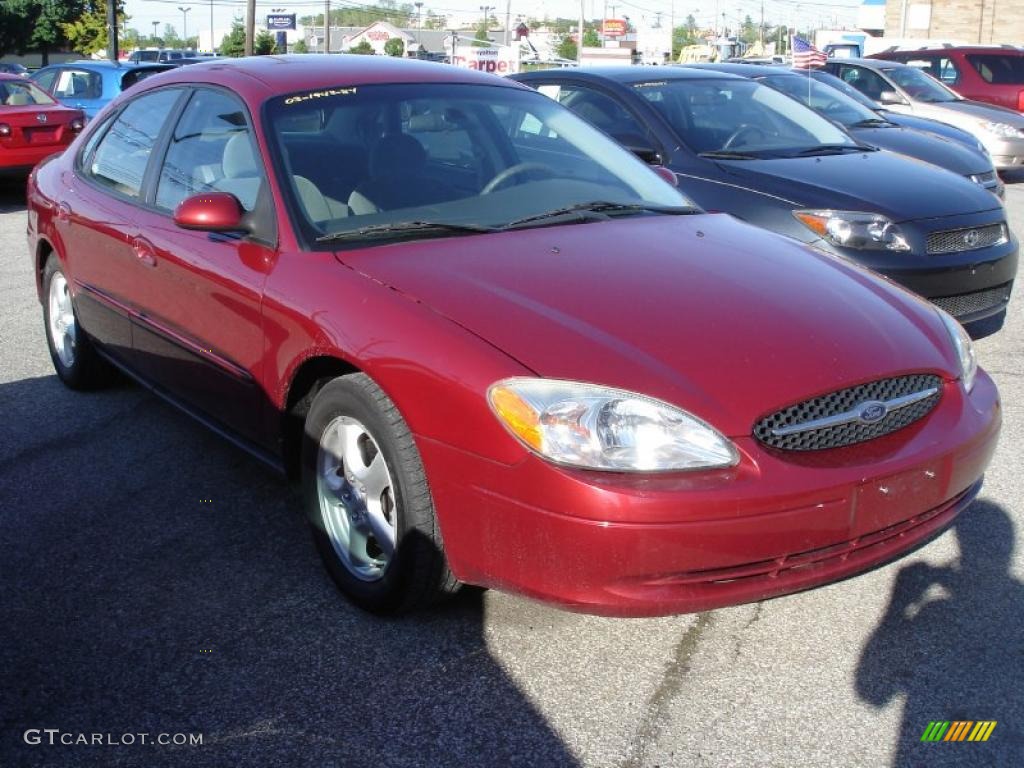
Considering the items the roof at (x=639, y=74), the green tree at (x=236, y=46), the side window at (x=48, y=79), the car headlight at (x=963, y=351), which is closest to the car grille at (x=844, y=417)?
the car headlight at (x=963, y=351)

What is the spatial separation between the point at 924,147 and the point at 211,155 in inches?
259

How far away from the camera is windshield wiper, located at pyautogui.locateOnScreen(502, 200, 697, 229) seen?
12.8ft

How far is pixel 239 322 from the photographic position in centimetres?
384

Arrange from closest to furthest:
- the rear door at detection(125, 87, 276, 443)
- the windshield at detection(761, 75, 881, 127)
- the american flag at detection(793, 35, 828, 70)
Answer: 1. the rear door at detection(125, 87, 276, 443)
2. the windshield at detection(761, 75, 881, 127)
3. the american flag at detection(793, 35, 828, 70)

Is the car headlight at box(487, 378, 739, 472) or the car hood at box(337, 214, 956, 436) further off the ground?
the car hood at box(337, 214, 956, 436)

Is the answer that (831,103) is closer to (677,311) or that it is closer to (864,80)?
(864,80)

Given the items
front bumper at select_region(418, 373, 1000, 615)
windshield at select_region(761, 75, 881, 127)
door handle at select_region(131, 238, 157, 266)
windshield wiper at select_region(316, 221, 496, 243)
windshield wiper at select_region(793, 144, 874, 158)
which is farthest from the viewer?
windshield at select_region(761, 75, 881, 127)

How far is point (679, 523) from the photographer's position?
274cm

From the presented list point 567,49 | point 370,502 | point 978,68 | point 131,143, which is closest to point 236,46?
point 978,68

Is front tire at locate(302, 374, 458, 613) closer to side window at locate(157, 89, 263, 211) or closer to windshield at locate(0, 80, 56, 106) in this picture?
side window at locate(157, 89, 263, 211)

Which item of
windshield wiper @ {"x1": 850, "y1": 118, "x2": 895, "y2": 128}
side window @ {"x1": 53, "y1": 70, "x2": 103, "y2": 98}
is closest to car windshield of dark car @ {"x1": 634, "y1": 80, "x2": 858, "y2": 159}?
windshield wiper @ {"x1": 850, "y1": 118, "x2": 895, "y2": 128}

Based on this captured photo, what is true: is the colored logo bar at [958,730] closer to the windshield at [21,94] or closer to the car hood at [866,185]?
the car hood at [866,185]

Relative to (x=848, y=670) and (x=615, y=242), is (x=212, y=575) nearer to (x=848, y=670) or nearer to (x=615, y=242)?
(x=615, y=242)

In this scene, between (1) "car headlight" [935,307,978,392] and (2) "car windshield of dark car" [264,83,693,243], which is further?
(2) "car windshield of dark car" [264,83,693,243]
